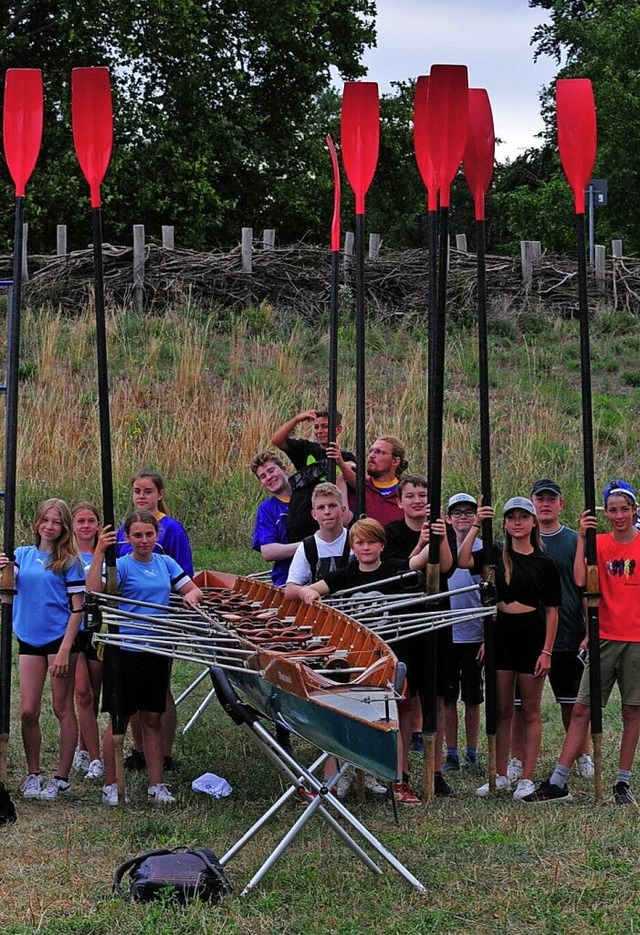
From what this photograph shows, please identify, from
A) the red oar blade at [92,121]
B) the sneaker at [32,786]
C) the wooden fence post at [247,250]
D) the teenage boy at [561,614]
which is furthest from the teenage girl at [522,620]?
the wooden fence post at [247,250]

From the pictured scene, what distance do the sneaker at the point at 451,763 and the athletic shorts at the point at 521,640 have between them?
764 mm

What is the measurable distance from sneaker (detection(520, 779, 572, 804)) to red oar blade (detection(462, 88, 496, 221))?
9.51ft

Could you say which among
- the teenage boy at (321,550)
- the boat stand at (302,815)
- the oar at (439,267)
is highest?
the oar at (439,267)

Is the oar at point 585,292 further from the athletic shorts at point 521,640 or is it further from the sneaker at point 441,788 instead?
the sneaker at point 441,788

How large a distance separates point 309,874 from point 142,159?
17.5 meters

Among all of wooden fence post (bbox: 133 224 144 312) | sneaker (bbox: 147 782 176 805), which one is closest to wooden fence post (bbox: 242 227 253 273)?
wooden fence post (bbox: 133 224 144 312)

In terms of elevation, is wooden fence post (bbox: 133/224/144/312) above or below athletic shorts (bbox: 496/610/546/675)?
above

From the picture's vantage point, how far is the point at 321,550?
6.23 meters

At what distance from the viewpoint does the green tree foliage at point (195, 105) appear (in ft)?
67.2

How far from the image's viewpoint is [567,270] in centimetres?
1914

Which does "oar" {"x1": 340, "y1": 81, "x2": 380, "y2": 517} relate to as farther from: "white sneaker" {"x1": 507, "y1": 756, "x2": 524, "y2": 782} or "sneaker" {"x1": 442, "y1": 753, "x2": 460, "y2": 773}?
"white sneaker" {"x1": 507, "y1": 756, "x2": 524, "y2": 782}

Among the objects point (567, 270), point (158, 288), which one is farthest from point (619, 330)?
point (158, 288)

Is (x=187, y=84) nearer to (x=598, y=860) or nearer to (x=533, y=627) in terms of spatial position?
(x=533, y=627)

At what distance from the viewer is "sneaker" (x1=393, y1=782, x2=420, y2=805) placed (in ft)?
19.0
